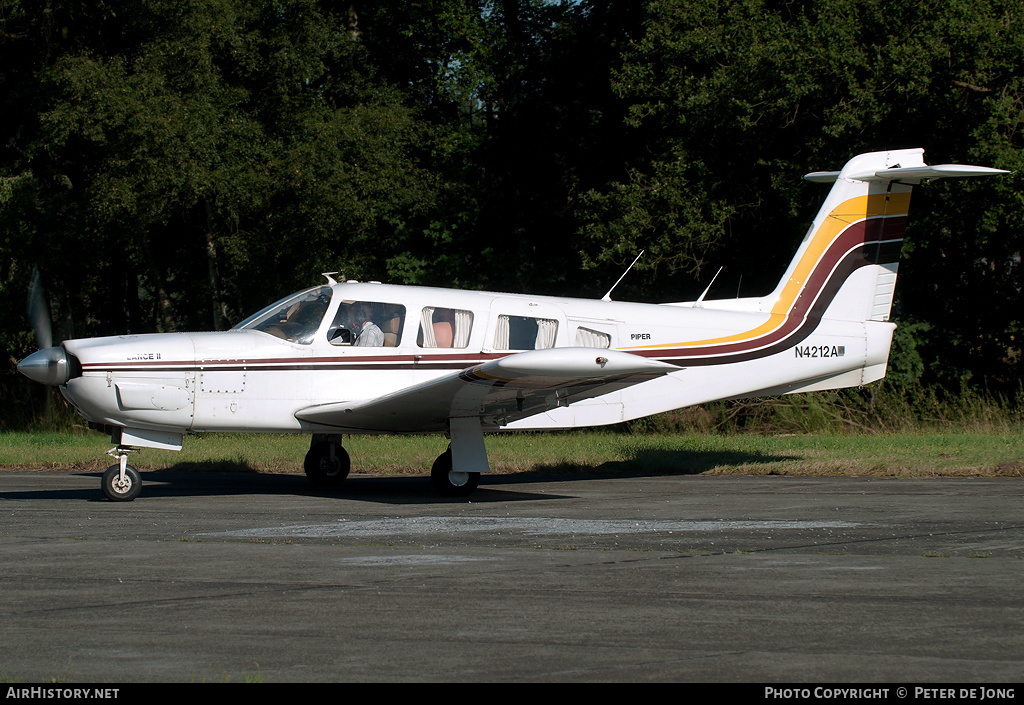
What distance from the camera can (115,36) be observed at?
24109 mm

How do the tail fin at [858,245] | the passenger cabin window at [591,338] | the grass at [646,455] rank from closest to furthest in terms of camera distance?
1. the passenger cabin window at [591,338]
2. the grass at [646,455]
3. the tail fin at [858,245]

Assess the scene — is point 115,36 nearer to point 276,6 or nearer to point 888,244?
point 276,6

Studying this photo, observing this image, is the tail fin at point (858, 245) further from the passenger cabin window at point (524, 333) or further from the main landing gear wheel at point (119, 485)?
the main landing gear wheel at point (119, 485)

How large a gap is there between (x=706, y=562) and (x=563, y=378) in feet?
11.8

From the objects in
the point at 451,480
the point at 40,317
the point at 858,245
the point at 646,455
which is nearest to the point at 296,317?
the point at 451,480

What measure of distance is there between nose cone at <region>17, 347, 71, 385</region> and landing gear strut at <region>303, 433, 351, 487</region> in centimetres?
333

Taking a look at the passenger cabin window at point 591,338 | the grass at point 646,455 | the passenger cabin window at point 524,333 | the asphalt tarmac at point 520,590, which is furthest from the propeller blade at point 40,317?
the passenger cabin window at point 591,338

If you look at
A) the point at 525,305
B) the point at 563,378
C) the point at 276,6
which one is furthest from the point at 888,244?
the point at 276,6

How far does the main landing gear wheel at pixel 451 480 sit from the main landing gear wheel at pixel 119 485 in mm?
3219

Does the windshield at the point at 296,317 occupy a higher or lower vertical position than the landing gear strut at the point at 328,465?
higher

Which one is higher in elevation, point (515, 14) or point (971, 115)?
point (515, 14)

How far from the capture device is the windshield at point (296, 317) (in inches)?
465

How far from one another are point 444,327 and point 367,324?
0.91 meters

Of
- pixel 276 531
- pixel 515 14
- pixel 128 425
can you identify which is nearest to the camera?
pixel 276 531
